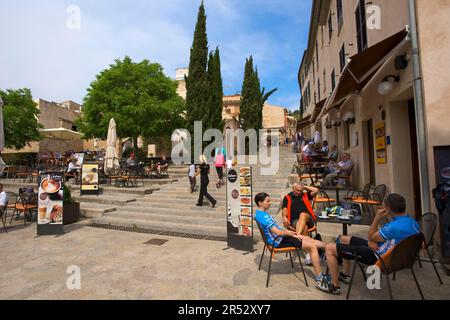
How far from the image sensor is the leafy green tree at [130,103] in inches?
696

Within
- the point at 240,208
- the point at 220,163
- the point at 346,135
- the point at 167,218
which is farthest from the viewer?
the point at 346,135

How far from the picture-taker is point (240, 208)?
17.3 feet

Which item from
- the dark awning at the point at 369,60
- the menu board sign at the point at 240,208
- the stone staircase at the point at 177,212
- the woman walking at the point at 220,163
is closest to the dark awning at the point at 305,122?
the stone staircase at the point at 177,212

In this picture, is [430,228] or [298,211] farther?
[298,211]

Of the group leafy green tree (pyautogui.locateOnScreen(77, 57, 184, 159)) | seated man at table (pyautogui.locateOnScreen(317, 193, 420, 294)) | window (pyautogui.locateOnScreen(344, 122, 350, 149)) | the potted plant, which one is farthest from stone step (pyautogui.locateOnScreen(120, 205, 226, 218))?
leafy green tree (pyautogui.locateOnScreen(77, 57, 184, 159))

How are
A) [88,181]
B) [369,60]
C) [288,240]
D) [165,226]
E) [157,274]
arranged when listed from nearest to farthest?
[288,240], [157,274], [369,60], [165,226], [88,181]

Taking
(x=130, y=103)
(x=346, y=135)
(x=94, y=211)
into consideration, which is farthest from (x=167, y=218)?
(x=130, y=103)

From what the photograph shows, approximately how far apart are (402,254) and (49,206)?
287 inches

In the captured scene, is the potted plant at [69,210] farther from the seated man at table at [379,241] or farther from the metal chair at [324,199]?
the seated man at table at [379,241]

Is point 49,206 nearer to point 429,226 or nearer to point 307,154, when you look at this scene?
point 429,226

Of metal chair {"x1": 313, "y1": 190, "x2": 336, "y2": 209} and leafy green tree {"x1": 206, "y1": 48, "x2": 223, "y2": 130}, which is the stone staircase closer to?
metal chair {"x1": 313, "y1": 190, "x2": 336, "y2": 209}
